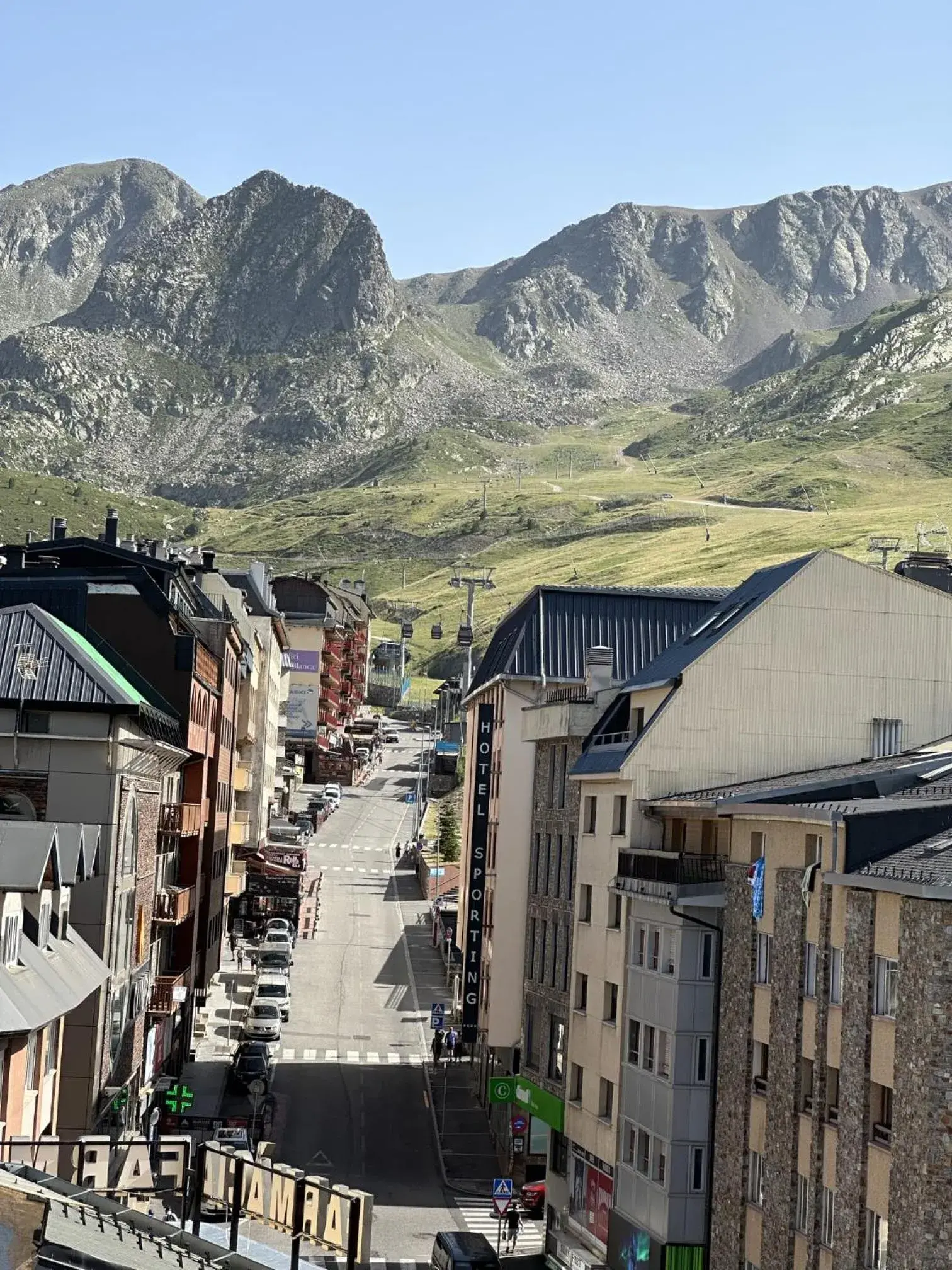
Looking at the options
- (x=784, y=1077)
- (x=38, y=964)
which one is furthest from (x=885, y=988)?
(x=38, y=964)

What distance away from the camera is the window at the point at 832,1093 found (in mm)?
42781

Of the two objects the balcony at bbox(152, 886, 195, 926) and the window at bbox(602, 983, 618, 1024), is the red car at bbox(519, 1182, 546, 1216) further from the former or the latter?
the balcony at bbox(152, 886, 195, 926)

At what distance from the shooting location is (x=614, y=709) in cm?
6875

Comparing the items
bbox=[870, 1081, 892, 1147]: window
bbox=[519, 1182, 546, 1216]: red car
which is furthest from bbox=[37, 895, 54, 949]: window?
bbox=[519, 1182, 546, 1216]: red car

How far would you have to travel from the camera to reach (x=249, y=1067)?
83812 millimetres

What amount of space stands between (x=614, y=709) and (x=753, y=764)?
9840mm

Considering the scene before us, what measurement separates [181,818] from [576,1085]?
794 inches

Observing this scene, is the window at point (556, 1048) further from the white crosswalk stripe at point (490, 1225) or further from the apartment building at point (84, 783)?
the apartment building at point (84, 783)

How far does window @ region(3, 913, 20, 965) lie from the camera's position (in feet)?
138

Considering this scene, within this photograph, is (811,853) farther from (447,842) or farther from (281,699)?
(281,699)

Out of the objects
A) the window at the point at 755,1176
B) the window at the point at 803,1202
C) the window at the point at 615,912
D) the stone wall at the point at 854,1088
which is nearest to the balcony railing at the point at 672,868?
the window at the point at 615,912

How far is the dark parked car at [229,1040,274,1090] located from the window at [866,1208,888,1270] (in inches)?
1811

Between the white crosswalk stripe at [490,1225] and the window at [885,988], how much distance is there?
2755 centimetres

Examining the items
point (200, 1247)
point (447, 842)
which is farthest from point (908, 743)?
point (447, 842)
